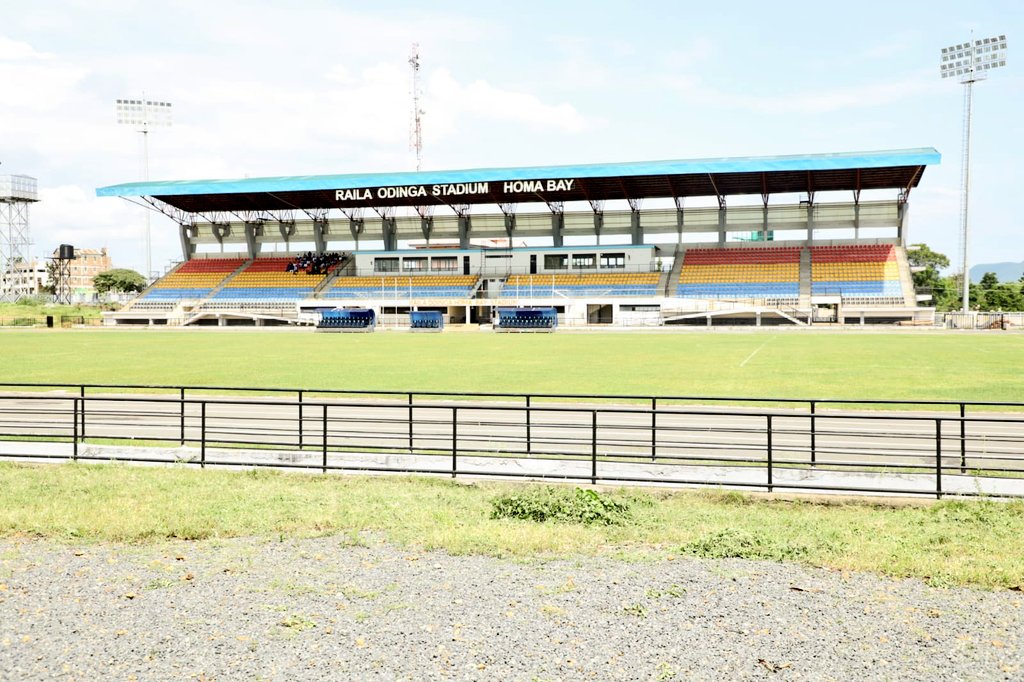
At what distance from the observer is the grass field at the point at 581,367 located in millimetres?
24609

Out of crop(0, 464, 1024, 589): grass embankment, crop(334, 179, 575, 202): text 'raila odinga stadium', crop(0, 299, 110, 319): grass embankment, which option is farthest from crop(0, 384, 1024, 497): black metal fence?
crop(0, 299, 110, 319): grass embankment

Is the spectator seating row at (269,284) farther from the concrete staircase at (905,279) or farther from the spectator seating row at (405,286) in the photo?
the concrete staircase at (905,279)

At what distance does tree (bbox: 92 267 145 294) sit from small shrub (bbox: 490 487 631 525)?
180m

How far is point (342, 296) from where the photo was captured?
8938 cm

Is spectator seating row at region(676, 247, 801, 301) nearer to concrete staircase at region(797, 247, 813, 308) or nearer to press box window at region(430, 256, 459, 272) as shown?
concrete staircase at region(797, 247, 813, 308)

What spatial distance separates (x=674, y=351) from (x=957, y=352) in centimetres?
1356

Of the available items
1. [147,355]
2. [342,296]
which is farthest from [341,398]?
[342,296]

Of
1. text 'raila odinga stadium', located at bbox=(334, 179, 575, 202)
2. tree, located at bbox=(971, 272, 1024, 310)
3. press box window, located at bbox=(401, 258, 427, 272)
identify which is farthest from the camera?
tree, located at bbox=(971, 272, 1024, 310)

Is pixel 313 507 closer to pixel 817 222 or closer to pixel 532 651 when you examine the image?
pixel 532 651

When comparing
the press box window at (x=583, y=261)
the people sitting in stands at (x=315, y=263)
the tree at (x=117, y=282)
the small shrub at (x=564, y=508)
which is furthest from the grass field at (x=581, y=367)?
the tree at (x=117, y=282)

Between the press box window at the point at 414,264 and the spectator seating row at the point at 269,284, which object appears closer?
the spectator seating row at the point at 269,284

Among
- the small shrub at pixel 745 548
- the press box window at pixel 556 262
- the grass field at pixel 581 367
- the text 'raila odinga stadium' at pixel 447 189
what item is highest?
the text 'raila odinga stadium' at pixel 447 189

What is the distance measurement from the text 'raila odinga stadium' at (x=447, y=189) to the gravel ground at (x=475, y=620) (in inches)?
2906

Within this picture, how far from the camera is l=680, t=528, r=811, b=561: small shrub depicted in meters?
8.20
